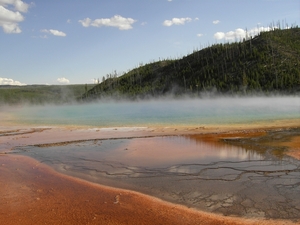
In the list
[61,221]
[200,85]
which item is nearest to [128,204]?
[61,221]

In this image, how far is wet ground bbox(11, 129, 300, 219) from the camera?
21.3 ft

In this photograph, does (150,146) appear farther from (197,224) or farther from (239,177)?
(197,224)

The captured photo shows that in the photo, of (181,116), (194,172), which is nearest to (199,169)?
(194,172)

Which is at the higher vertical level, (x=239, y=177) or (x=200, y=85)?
(x=200, y=85)

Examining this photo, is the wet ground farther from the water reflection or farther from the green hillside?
the green hillside

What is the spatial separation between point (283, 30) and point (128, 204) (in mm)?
89832

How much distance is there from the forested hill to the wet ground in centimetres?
4861

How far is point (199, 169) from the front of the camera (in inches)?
358

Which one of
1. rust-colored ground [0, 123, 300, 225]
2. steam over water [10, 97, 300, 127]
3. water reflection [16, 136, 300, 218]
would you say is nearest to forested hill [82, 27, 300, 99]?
steam over water [10, 97, 300, 127]

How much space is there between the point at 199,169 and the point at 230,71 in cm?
6754

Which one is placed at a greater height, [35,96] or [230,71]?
[35,96]

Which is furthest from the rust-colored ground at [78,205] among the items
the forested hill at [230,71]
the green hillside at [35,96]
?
the green hillside at [35,96]

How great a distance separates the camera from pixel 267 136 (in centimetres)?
1477

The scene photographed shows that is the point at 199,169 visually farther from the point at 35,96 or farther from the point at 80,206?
the point at 35,96
